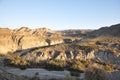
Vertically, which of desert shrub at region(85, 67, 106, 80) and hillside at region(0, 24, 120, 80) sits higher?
desert shrub at region(85, 67, 106, 80)

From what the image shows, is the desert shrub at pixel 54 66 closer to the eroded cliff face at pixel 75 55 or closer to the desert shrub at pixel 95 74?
the desert shrub at pixel 95 74

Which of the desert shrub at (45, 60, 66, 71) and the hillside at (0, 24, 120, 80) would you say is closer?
the desert shrub at (45, 60, 66, 71)

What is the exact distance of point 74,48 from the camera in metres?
65.8

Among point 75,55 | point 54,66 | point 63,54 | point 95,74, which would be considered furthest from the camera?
point 75,55

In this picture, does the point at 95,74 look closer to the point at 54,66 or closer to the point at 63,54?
the point at 54,66

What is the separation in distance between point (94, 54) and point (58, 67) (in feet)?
80.6

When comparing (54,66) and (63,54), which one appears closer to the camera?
(54,66)

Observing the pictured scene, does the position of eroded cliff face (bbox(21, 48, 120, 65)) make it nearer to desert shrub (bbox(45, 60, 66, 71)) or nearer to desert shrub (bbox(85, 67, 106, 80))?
desert shrub (bbox(45, 60, 66, 71))

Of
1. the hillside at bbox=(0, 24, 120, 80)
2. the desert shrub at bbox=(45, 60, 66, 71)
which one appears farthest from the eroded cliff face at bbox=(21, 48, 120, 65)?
the desert shrub at bbox=(45, 60, 66, 71)

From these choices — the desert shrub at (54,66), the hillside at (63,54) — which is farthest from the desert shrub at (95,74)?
the desert shrub at (54,66)

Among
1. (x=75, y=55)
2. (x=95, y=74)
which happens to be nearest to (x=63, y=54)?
(x=75, y=55)

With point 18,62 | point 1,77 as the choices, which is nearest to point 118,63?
point 18,62

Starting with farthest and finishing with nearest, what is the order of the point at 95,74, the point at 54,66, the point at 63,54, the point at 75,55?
the point at 75,55 → the point at 63,54 → the point at 54,66 → the point at 95,74

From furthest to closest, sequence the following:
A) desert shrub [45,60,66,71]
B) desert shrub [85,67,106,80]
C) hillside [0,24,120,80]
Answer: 1. hillside [0,24,120,80]
2. desert shrub [45,60,66,71]
3. desert shrub [85,67,106,80]
